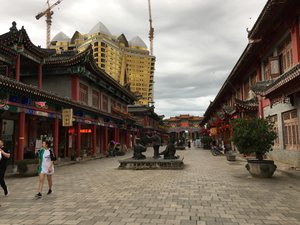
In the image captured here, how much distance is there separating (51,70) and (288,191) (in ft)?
63.0

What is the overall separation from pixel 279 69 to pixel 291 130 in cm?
326

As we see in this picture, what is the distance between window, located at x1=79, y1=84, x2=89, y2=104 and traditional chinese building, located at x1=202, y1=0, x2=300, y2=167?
12.8m

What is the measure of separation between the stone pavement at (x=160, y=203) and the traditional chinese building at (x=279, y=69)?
380 centimetres

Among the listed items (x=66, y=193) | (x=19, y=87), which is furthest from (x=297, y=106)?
(x=19, y=87)

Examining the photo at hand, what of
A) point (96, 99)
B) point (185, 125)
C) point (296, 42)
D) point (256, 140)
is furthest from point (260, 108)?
point (185, 125)

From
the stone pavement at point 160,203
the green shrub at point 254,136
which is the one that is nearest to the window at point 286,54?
the green shrub at point 254,136

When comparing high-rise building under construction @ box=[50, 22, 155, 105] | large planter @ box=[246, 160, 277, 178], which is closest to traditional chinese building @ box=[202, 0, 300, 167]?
large planter @ box=[246, 160, 277, 178]

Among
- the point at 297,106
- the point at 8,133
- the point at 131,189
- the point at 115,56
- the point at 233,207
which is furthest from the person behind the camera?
the point at 115,56

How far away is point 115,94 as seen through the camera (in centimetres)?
3209

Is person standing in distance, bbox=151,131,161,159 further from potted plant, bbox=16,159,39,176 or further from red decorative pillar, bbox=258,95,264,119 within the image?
red decorative pillar, bbox=258,95,264,119

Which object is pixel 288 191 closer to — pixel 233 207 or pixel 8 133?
pixel 233 207

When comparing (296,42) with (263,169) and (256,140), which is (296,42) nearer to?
(256,140)

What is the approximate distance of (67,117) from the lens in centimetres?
1728

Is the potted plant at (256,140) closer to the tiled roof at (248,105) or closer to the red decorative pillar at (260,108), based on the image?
the red decorative pillar at (260,108)
